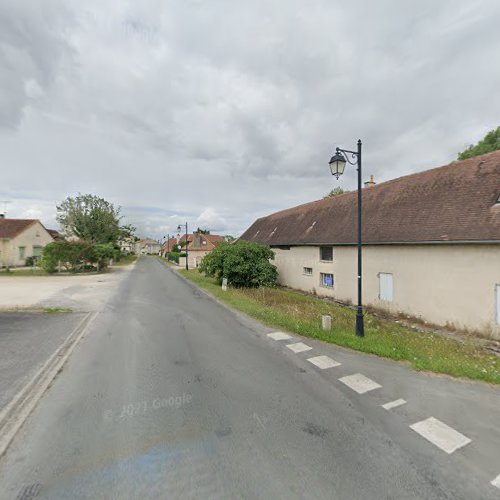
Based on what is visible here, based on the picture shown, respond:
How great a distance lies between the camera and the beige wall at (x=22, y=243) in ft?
90.9

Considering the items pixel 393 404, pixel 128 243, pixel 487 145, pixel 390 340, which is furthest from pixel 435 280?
pixel 128 243

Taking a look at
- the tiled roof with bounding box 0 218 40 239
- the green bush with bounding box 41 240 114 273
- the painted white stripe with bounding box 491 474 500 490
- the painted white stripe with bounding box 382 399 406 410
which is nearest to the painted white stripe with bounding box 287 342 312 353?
the painted white stripe with bounding box 382 399 406 410

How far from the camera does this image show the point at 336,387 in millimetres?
4844

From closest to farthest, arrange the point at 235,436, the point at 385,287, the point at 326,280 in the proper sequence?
1. the point at 235,436
2. the point at 385,287
3. the point at 326,280

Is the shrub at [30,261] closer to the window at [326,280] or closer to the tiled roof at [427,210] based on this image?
the tiled roof at [427,210]

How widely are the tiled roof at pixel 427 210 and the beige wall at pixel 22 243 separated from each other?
3236 centimetres

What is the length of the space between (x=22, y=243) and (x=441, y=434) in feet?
132

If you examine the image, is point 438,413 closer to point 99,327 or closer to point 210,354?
point 210,354

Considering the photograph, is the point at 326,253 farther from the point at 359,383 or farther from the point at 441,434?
the point at 441,434

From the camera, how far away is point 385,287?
36.6 feet

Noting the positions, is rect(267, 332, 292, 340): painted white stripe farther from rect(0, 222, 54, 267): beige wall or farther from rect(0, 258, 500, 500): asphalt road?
rect(0, 222, 54, 267): beige wall

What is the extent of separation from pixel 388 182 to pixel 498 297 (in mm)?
8933

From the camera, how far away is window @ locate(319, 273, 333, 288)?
14766 mm

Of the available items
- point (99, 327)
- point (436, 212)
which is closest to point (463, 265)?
point (436, 212)
